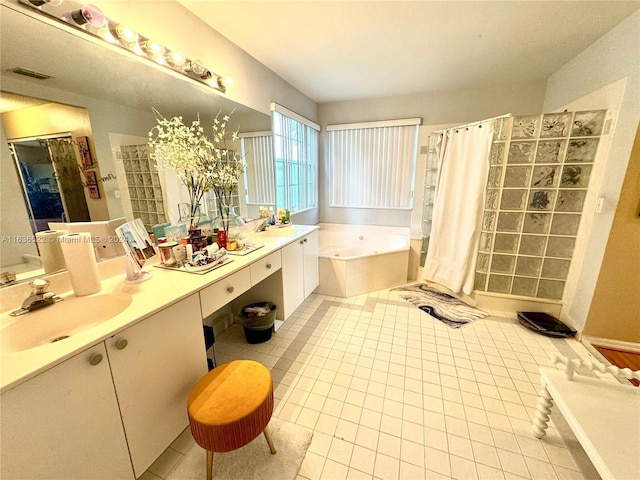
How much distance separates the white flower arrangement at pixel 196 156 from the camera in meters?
1.50

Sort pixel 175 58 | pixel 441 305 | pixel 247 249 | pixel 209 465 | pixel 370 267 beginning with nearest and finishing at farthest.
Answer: pixel 209 465 < pixel 175 58 < pixel 247 249 < pixel 441 305 < pixel 370 267

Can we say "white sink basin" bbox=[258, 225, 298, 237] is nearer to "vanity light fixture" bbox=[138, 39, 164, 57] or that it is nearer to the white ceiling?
"vanity light fixture" bbox=[138, 39, 164, 57]

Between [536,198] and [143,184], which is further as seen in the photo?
[536,198]

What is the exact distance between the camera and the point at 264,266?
5.54ft

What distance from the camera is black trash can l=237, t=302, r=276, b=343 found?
6.42 ft

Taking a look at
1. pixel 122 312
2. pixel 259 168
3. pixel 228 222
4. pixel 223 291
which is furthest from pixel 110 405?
pixel 259 168

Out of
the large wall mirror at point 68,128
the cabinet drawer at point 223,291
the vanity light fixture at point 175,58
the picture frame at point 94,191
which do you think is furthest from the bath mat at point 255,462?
the vanity light fixture at point 175,58

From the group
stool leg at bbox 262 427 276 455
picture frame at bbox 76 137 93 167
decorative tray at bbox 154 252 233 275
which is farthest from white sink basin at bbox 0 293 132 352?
stool leg at bbox 262 427 276 455

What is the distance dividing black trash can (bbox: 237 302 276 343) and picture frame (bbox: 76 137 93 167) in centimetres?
135

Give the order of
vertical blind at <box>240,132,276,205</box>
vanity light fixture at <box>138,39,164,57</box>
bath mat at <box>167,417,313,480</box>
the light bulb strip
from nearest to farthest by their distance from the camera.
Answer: the light bulb strip → bath mat at <box>167,417,313,480</box> → vanity light fixture at <box>138,39,164,57</box> → vertical blind at <box>240,132,276,205</box>

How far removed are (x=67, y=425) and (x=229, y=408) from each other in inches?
19.4

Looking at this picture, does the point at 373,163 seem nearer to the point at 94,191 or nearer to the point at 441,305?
the point at 441,305

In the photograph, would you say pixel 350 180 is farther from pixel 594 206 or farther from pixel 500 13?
pixel 594 206

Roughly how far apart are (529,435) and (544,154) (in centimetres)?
214
